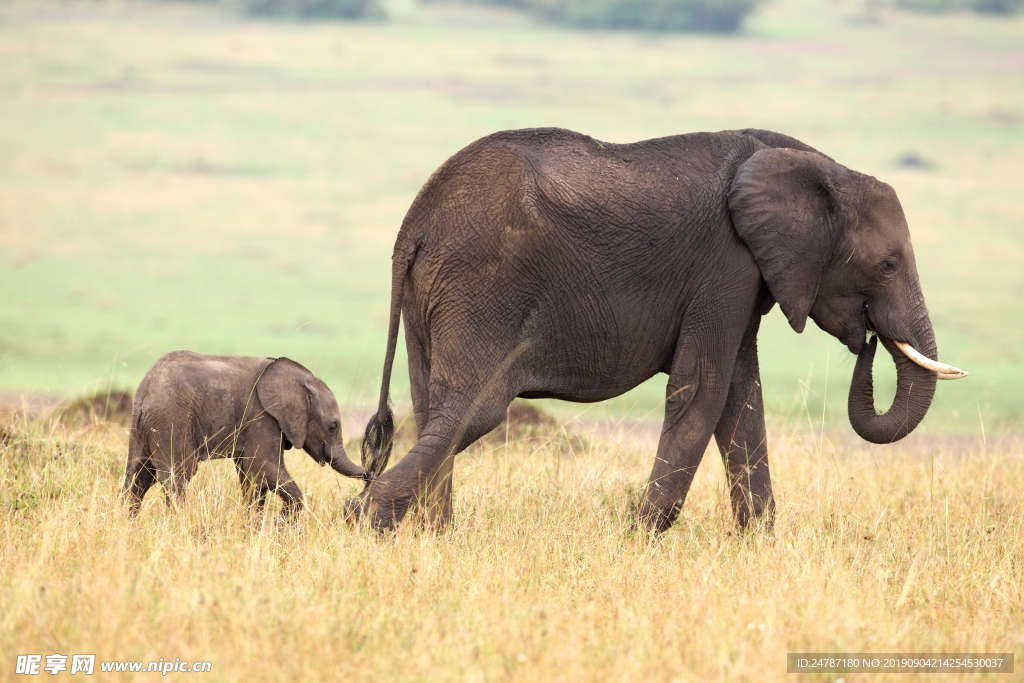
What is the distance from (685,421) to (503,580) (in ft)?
5.05

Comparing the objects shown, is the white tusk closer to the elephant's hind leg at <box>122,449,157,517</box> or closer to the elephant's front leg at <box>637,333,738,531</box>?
the elephant's front leg at <box>637,333,738,531</box>

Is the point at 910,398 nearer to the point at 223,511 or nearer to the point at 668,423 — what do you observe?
the point at 668,423

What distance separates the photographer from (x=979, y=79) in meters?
39.9

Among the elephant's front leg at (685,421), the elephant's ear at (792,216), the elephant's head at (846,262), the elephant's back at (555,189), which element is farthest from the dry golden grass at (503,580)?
the elephant's back at (555,189)

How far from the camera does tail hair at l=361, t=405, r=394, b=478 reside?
6.39 meters

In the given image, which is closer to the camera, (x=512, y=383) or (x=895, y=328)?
(x=512, y=383)

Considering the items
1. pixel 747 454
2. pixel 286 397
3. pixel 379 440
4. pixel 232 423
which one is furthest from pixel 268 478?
pixel 747 454

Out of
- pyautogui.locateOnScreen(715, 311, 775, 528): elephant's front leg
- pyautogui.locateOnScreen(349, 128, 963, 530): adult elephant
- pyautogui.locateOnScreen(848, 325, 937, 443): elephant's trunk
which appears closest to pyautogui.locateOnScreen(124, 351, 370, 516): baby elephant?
pyautogui.locateOnScreen(349, 128, 963, 530): adult elephant

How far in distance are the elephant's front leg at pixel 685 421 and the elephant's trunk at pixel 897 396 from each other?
3.08 ft

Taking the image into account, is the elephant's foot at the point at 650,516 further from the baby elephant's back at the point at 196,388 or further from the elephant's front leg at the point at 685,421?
the baby elephant's back at the point at 196,388

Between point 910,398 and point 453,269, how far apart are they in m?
2.84

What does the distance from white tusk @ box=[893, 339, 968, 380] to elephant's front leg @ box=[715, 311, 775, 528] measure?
86 cm

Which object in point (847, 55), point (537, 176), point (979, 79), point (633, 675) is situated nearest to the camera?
point (633, 675)

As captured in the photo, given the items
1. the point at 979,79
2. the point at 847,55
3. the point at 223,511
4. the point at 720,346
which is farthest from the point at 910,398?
the point at 847,55
